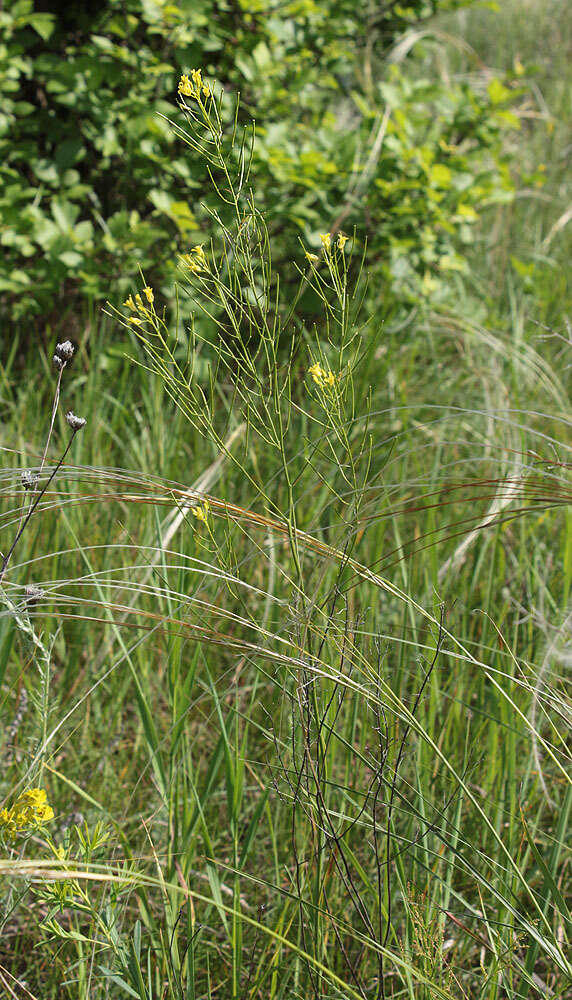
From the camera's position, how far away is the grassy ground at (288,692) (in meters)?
0.91

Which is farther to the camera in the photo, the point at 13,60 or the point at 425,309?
the point at 425,309

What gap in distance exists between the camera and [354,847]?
134cm

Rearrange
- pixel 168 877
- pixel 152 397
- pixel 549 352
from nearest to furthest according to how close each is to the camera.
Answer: pixel 168 877, pixel 152 397, pixel 549 352

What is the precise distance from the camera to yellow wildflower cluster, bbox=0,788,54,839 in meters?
0.94

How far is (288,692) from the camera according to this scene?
0.87 meters

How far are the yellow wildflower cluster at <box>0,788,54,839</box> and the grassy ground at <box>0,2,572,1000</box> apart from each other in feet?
0.07

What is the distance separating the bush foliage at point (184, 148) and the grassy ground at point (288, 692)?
0.28 meters

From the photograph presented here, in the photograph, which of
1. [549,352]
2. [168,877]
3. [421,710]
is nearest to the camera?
[168,877]

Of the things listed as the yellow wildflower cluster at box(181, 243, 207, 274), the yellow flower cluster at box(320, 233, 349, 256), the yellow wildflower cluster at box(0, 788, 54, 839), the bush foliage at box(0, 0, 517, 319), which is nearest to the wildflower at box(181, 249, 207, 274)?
the yellow wildflower cluster at box(181, 243, 207, 274)

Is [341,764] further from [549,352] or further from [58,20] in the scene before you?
[58,20]

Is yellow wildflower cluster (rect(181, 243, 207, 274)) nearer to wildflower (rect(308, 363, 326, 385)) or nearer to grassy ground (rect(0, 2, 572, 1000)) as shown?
Answer: grassy ground (rect(0, 2, 572, 1000))

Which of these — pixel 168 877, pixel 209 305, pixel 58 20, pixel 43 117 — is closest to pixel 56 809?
pixel 168 877

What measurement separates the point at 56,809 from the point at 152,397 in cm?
103

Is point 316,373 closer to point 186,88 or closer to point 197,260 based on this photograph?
point 197,260
